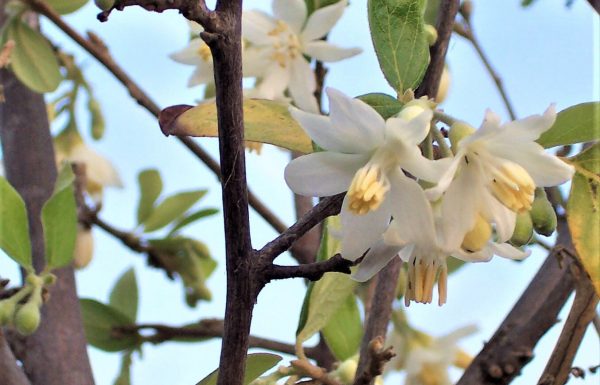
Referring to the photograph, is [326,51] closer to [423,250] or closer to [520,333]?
[520,333]

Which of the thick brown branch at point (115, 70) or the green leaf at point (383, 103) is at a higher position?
the thick brown branch at point (115, 70)

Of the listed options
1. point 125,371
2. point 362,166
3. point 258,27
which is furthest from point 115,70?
point 362,166

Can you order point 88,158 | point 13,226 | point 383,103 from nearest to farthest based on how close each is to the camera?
point 383,103, point 13,226, point 88,158

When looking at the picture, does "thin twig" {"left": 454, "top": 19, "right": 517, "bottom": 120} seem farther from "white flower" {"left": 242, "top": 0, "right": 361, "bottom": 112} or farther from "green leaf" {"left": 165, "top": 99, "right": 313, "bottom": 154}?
"green leaf" {"left": 165, "top": 99, "right": 313, "bottom": 154}

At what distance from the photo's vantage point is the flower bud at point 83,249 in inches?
57.1

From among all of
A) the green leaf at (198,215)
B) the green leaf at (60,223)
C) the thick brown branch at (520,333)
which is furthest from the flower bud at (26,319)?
the green leaf at (198,215)

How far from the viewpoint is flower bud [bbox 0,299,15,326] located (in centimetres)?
92

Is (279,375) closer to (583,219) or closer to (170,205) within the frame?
(583,219)

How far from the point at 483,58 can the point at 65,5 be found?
62cm

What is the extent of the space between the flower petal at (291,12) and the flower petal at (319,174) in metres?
0.57

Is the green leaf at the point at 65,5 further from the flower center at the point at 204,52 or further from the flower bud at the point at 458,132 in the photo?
the flower bud at the point at 458,132

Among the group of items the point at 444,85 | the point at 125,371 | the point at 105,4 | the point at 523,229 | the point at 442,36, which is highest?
the point at 444,85

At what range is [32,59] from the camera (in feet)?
4.04

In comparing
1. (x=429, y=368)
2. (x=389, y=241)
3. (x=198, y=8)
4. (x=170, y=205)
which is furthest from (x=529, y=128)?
(x=170, y=205)
